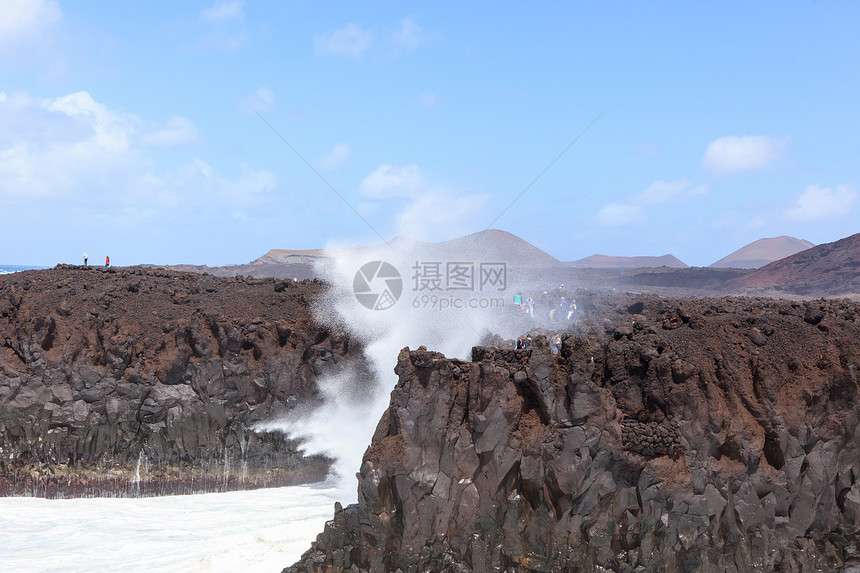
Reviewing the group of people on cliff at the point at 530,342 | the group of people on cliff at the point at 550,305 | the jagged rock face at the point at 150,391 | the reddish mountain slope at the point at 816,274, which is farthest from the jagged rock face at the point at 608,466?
the reddish mountain slope at the point at 816,274

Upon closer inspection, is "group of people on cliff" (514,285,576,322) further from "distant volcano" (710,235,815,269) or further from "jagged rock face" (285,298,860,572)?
"distant volcano" (710,235,815,269)

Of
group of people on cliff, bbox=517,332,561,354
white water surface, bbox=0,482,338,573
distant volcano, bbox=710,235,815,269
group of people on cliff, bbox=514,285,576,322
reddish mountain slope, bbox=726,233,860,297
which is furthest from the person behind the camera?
distant volcano, bbox=710,235,815,269

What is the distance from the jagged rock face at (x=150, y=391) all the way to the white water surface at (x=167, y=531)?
821mm

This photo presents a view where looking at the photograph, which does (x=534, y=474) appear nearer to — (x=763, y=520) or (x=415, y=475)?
(x=415, y=475)

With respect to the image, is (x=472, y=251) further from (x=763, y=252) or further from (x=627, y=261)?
(x=763, y=252)

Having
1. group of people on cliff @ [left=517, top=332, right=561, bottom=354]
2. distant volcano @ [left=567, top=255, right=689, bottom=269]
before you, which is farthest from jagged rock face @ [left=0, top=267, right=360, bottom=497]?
distant volcano @ [left=567, top=255, right=689, bottom=269]

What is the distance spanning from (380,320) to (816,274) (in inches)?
2258

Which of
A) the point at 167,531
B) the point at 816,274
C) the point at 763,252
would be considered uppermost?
the point at 763,252

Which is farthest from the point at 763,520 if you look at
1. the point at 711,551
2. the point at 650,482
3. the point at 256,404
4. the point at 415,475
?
the point at 256,404

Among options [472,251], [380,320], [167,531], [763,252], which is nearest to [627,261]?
[763,252]

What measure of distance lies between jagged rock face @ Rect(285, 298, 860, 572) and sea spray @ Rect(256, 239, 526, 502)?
7.57m

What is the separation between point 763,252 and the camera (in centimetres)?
17025

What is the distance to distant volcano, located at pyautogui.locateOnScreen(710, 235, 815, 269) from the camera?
163375mm

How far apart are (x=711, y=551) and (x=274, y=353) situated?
51.4 feet
